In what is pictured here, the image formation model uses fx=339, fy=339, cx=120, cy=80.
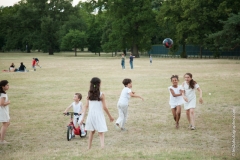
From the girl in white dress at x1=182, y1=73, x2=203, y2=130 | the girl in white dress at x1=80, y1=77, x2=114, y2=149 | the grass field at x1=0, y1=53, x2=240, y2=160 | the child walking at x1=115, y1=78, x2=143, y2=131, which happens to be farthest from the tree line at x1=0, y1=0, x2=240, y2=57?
the girl in white dress at x1=80, y1=77, x2=114, y2=149

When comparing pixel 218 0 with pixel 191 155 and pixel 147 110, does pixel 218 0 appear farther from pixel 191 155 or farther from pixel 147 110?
pixel 191 155

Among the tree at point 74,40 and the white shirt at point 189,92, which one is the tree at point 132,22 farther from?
the white shirt at point 189,92

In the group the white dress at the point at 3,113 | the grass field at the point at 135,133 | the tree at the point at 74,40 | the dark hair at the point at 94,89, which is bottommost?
the grass field at the point at 135,133

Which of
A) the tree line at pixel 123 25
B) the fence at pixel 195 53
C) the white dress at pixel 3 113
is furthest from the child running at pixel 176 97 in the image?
the fence at pixel 195 53

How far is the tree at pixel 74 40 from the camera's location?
82.2 meters

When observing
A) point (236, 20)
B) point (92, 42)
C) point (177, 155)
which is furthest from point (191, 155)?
point (92, 42)

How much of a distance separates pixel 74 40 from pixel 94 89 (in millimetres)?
75879

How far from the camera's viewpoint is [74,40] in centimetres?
8175

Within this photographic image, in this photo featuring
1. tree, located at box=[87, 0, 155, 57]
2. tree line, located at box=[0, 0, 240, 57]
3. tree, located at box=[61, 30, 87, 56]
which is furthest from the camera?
tree, located at box=[61, 30, 87, 56]

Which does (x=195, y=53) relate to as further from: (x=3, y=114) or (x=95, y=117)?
(x=95, y=117)

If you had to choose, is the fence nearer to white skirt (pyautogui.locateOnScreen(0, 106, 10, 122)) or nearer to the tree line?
the tree line

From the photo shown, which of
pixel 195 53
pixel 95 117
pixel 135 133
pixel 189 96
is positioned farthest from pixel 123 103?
pixel 195 53

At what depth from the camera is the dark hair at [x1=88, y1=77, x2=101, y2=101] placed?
23.6 ft

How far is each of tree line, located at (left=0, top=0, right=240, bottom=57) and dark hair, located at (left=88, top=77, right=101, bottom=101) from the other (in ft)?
48.2
